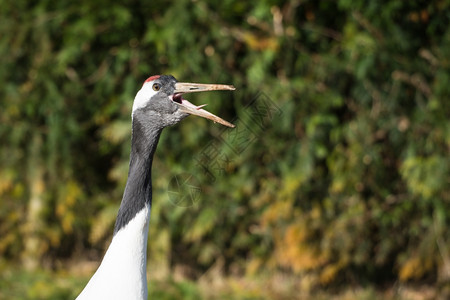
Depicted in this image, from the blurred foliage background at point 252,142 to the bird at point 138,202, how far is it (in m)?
1.87

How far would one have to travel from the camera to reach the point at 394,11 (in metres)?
5.36

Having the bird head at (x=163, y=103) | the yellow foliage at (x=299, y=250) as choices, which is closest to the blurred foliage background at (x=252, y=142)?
the yellow foliage at (x=299, y=250)

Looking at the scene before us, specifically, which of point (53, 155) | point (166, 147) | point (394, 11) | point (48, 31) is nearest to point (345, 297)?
point (166, 147)

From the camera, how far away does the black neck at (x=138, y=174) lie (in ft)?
9.36

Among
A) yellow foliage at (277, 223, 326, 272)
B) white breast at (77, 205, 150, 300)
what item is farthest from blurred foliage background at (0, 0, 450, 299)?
A: white breast at (77, 205, 150, 300)

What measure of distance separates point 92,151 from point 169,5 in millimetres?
1568

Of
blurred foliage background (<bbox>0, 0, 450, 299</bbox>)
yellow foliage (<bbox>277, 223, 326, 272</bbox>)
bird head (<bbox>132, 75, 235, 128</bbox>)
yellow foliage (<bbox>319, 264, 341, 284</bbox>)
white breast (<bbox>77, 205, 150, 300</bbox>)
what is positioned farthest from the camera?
yellow foliage (<bbox>319, 264, 341, 284</bbox>)

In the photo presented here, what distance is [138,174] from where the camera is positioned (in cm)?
287

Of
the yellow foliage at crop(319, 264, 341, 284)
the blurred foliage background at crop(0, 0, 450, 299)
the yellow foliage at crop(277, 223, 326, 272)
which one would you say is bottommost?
the yellow foliage at crop(319, 264, 341, 284)

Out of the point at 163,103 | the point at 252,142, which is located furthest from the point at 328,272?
the point at 163,103

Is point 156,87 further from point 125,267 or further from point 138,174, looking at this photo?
point 125,267

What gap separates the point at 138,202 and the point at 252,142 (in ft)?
7.93

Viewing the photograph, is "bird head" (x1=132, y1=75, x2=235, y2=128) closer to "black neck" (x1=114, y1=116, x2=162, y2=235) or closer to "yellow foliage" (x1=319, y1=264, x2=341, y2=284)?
"black neck" (x1=114, y1=116, x2=162, y2=235)

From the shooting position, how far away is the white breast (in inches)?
110
